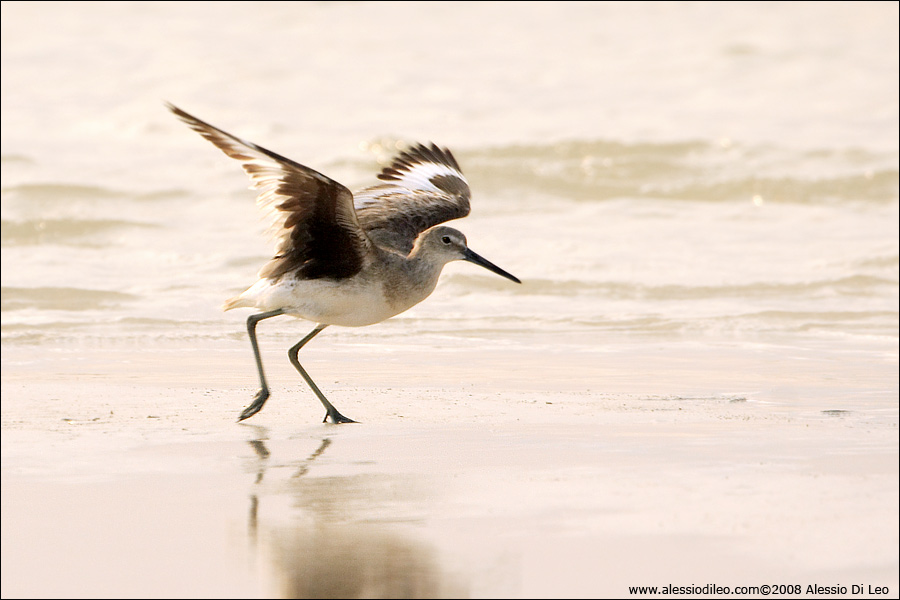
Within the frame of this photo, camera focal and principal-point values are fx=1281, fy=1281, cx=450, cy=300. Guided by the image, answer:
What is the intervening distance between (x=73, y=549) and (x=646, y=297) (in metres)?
7.07

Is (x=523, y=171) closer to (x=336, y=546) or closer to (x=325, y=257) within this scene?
(x=325, y=257)

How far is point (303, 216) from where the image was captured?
19.4 feet

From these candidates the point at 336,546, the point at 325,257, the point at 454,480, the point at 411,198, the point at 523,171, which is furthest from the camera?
the point at 523,171

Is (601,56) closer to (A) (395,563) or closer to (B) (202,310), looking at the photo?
(B) (202,310)

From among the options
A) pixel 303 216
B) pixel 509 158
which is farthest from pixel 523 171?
pixel 303 216

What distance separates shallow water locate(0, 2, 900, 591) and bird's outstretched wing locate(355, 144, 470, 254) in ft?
3.51

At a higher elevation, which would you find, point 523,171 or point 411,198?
point 523,171

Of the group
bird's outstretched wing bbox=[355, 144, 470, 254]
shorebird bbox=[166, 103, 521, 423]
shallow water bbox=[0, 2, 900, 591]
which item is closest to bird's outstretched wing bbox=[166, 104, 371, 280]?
shorebird bbox=[166, 103, 521, 423]

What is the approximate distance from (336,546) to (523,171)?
41.2 feet

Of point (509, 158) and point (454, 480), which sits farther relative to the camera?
point (509, 158)

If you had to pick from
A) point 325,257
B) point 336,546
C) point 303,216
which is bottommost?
point 336,546

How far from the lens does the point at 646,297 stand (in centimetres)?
1031

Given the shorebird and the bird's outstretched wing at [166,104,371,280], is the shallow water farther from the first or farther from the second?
the bird's outstretched wing at [166,104,371,280]

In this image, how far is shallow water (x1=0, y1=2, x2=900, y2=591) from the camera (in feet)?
28.6
